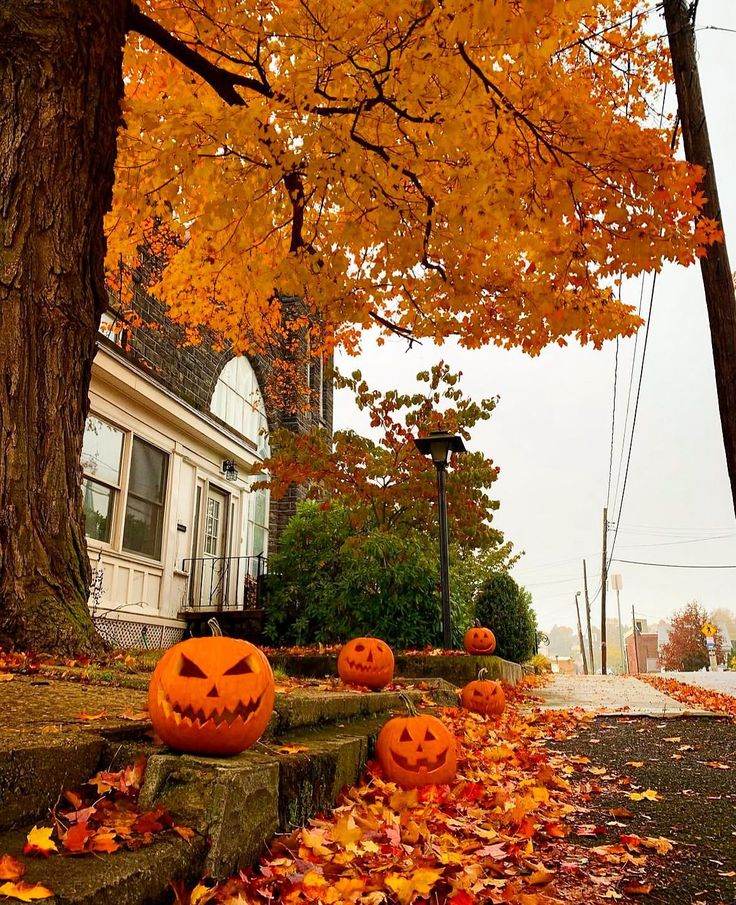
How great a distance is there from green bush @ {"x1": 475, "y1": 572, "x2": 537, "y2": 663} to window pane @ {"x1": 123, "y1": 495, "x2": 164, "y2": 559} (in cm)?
660

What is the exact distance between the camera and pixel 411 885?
210 cm

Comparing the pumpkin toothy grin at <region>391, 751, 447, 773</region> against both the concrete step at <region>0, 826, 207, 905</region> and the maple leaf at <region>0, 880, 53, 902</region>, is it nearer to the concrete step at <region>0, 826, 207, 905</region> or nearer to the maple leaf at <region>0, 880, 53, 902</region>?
the concrete step at <region>0, 826, 207, 905</region>

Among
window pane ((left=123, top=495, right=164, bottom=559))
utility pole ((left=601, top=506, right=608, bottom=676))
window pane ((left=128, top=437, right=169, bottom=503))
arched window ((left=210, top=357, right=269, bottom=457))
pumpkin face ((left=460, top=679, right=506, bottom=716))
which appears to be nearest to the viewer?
pumpkin face ((left=460, top=679, right=506, bottom=716))

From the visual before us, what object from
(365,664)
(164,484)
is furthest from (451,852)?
(164,484)

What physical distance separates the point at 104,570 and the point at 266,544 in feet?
24.3

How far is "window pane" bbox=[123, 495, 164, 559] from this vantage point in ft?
37.7

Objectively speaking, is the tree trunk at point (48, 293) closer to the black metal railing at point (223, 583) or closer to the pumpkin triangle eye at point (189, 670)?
the pumpkin triangle eye at point (189, 670)

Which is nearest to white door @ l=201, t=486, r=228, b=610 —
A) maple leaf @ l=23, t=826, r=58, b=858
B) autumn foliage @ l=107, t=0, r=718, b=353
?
autumn foliage @ l=107, t=0, r=718, b=353

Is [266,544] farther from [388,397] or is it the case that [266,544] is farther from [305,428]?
[388,397]

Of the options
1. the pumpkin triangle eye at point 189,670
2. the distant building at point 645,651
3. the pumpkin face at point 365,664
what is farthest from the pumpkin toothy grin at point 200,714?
the distant building at point 645,651

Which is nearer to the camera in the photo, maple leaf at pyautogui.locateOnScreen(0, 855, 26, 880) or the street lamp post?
maple leaf at pyautogui.locateOnScreen(0, 855, 26, 880)

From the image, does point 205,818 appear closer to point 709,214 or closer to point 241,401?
point 709,214

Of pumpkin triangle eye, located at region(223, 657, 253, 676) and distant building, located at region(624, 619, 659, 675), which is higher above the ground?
pumpkin triangle eye, located at region(223, 657, 253, 676)

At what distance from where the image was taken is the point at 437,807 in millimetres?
3217
